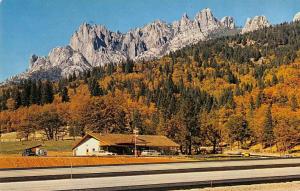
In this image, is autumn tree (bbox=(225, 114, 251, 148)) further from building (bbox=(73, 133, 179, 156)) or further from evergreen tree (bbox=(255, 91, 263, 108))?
building (bbox=(73, 133, 179, 156))

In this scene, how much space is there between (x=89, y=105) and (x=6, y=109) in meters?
68.4

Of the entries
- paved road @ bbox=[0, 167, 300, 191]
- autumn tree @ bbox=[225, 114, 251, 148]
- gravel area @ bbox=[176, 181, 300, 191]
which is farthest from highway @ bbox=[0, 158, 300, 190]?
autumn tree @ bbox=[225, 114, 251, 148]

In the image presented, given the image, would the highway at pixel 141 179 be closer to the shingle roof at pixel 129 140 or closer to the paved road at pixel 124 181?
the paved road at pixel 124 181

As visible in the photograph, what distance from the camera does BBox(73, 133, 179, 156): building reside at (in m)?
95.7

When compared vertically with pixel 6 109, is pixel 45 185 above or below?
below

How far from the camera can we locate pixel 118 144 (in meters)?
95.1

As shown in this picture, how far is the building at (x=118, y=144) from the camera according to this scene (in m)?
95.7

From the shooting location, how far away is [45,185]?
1252 inches

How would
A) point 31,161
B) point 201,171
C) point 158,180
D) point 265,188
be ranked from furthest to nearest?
point 31,161 < point 201,171 < point 158,180 < point 265,188

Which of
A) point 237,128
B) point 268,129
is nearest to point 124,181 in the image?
point 268,129

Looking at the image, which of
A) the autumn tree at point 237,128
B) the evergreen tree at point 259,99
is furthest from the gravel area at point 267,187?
the evergreen tree at point 259,99

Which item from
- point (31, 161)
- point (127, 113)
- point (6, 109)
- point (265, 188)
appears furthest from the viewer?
point (6, 109)

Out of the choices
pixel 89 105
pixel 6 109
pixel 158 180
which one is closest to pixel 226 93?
pixel 89 105

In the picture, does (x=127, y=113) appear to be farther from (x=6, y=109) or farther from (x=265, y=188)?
(x=265, y=188)
